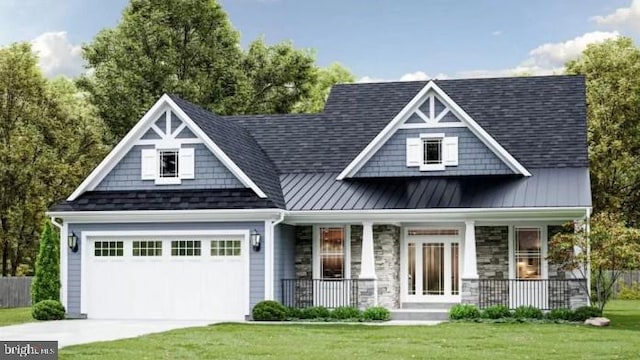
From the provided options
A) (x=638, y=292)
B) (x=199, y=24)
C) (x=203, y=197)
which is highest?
(x=199, y=24)

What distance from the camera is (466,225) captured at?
2897cm

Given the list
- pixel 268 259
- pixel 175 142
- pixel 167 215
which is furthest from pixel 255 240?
pixel 175 142

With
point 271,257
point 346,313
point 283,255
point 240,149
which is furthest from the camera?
point 240,149

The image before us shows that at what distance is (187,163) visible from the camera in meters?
30.0

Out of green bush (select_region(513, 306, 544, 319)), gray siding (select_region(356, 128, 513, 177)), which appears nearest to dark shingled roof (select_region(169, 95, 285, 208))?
gray siding (select_region(356, 128, 513, 177))

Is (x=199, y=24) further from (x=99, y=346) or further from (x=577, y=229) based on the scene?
(x=99, y=346)

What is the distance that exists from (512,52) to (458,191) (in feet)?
121

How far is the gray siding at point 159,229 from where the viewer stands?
28984 mm

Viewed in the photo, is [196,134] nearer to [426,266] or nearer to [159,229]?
[159,229]

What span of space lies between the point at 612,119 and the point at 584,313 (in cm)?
2339

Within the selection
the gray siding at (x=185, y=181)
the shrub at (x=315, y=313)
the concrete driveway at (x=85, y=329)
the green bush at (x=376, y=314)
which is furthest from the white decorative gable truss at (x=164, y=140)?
the green bush at (x=376, y=314)

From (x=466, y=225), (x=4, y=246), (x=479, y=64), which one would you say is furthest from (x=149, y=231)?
(x=479, y=64)

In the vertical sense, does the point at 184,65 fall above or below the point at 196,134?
above

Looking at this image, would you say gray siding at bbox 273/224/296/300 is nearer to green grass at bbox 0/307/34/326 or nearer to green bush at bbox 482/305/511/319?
green bush at bbox 482/305/511/319
